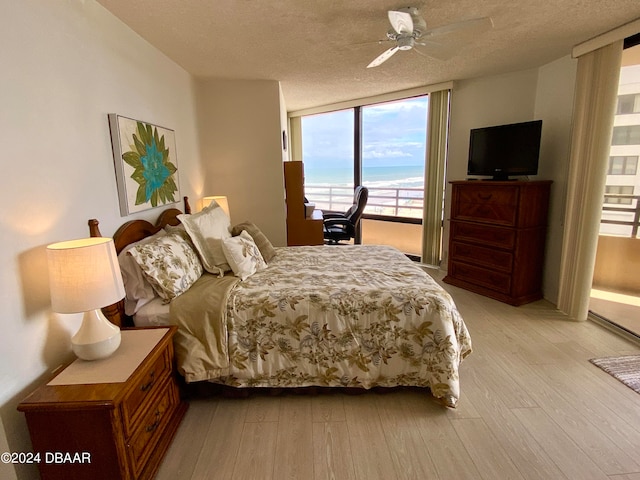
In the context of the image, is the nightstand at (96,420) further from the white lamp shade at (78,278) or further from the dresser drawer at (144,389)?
the white lamp shade at (78,278)

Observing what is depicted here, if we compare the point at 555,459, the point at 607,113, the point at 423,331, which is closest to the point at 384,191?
the point at 607,113

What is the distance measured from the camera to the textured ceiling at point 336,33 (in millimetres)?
2031

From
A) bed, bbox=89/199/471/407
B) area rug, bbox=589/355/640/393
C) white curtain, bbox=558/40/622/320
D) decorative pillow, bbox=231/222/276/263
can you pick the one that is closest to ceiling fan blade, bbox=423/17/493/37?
white curtain, bbox=558/40/622/320

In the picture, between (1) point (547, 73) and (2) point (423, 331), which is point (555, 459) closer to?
(2) point (423, 331)

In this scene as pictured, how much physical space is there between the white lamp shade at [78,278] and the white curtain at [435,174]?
13.2 feet

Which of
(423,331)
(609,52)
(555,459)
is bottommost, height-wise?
(555,459)

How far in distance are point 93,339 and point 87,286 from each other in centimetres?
28

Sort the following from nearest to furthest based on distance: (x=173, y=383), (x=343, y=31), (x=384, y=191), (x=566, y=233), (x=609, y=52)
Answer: (x=173, y=383) < (x=343, y=31) < (x=609, y=52) < (x=566, y=233) < (x=384, y=191)

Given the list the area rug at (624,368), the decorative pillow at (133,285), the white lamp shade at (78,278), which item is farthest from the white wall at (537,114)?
the white lamp shade at (78,278)

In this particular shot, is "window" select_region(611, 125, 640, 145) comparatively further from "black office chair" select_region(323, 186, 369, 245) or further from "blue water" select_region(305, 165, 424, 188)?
"blue water" select_region(305, 165, 424, 188)

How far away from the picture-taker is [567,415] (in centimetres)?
185

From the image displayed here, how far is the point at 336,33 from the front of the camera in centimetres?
242

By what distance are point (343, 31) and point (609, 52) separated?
6.91 ft

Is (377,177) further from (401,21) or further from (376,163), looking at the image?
(401,21)
